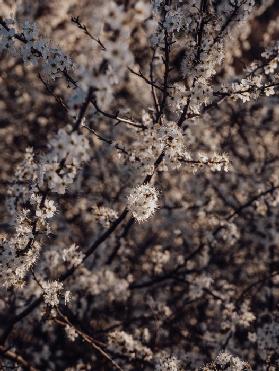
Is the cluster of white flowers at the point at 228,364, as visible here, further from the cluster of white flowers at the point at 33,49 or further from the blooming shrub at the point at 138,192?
the cluster of white flowers at the point at 33,49

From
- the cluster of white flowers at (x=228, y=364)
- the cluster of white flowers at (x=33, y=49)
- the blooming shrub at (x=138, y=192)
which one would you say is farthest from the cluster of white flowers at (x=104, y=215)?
the cluster of white flowers at (x=228, y=364)

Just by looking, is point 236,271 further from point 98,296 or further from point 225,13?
point 225,13

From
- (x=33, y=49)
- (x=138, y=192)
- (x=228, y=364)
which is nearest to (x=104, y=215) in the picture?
(x=138, y=192)

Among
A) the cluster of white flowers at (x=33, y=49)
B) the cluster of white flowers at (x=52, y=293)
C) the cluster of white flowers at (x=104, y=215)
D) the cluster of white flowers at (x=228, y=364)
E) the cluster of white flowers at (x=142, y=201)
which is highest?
the cluster of white flowers at (x=33, y=49)

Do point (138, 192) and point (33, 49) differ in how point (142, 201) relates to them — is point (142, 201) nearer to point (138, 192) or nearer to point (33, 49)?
point (138, 192)

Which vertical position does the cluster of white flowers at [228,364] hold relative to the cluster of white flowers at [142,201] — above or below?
below

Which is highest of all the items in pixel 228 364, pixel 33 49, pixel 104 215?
pixel 33 49
